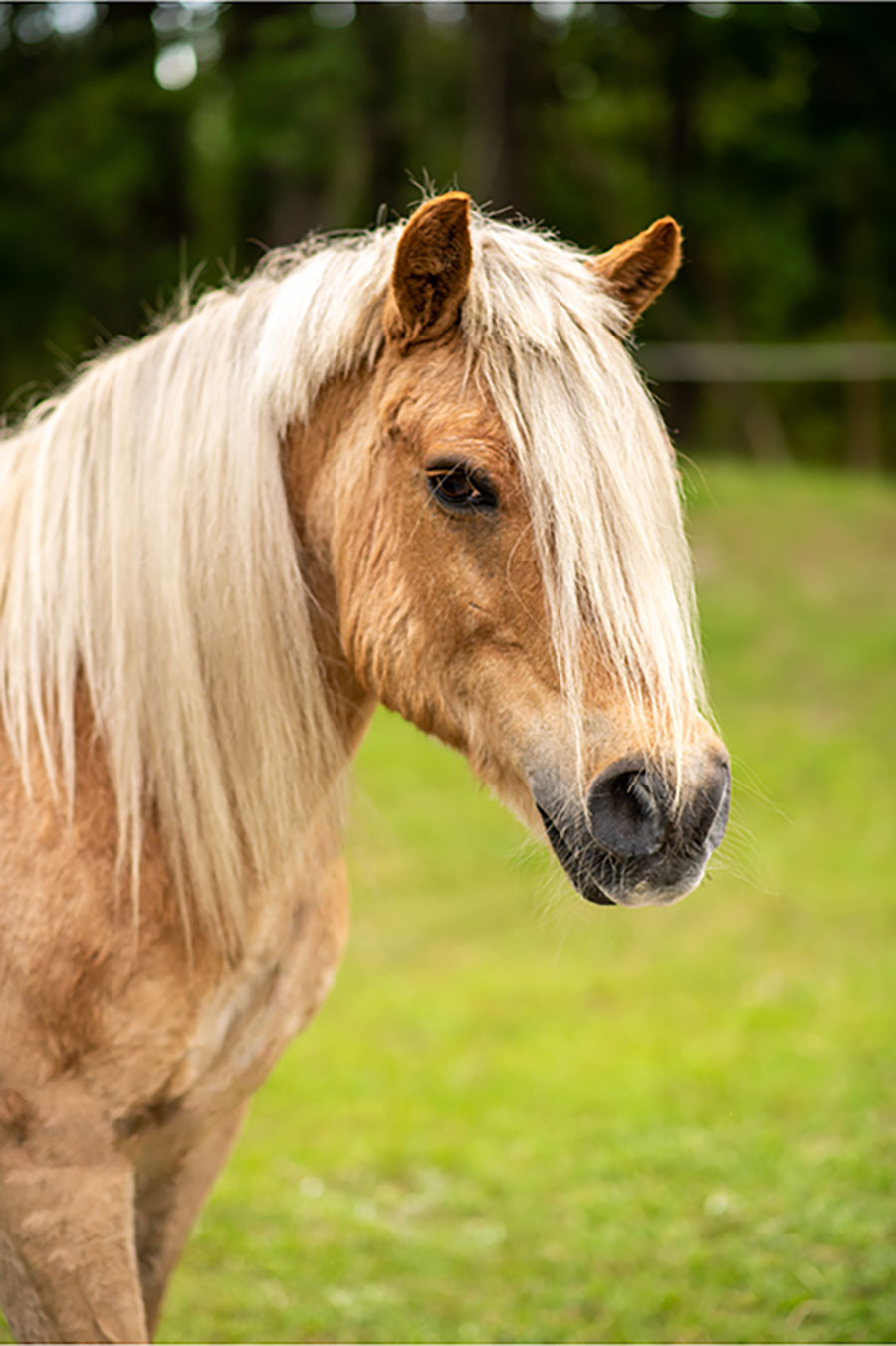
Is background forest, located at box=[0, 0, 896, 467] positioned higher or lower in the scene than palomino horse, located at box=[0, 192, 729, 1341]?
lower

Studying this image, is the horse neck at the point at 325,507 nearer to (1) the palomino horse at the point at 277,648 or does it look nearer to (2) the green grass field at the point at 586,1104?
(1) the palomino horse at the point at 277,648

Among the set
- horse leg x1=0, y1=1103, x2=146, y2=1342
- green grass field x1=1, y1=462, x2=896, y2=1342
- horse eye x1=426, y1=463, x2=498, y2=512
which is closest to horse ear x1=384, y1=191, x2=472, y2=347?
horse eye x1=426, y1=463, x2=498, y2=512

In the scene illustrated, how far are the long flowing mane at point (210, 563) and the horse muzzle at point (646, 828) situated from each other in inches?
13.7

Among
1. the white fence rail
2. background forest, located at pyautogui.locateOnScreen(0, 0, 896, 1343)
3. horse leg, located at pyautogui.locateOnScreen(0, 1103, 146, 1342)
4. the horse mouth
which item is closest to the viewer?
the horse mouth

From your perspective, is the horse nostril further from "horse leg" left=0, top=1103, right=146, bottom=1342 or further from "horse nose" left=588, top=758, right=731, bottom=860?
"horse leg" left=0, top=1103, right=146, bottom=1342

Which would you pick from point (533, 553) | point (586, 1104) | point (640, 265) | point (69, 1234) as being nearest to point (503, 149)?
point (586, 1104)

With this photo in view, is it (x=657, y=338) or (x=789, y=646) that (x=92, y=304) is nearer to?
(x=657, y=338)

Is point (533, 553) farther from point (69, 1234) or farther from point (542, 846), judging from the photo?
point (69, 1234)

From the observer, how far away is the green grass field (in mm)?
3496

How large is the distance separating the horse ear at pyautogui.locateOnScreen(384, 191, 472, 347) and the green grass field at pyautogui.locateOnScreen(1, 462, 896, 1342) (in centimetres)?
93

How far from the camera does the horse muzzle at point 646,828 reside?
5.63 feet

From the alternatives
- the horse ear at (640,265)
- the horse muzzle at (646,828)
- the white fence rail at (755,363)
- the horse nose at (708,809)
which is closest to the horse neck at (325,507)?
the horse ear at (640,265)

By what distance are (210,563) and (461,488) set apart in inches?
20.6

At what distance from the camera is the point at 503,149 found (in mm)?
12727
